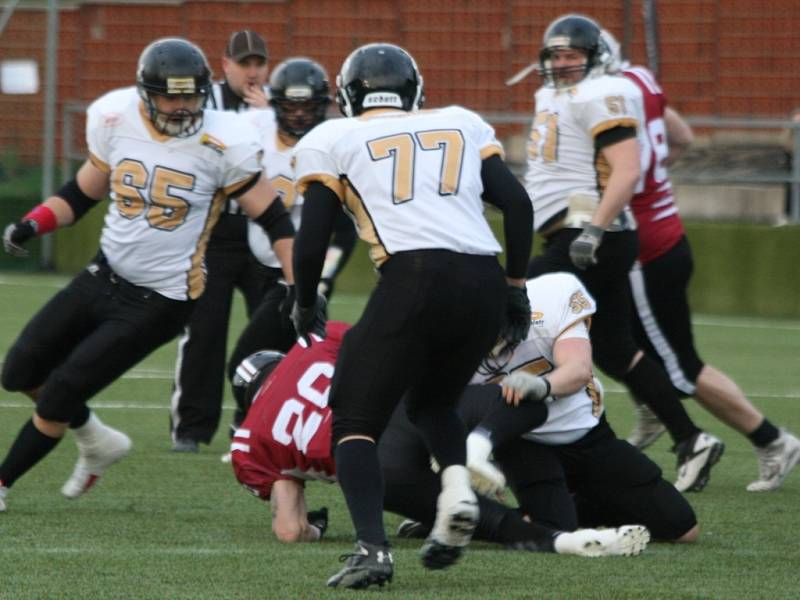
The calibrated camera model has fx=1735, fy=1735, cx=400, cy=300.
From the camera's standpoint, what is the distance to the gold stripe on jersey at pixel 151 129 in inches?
244

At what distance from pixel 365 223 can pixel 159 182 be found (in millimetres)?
1643

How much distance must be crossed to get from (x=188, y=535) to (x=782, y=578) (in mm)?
1842

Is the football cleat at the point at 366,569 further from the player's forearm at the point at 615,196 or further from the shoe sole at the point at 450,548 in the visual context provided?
the player's forearm at the point at 615,196

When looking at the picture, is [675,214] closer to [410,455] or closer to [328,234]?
[410,455]

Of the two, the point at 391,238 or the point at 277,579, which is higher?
the point at 391,238

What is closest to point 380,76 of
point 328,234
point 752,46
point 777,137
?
point 328,234

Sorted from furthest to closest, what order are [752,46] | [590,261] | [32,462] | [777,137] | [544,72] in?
[752,46] → [777,137] → [544,72] → [590,261] → [32,462]

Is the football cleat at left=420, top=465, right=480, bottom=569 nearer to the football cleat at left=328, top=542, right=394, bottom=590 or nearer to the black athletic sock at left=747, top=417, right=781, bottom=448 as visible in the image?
the football cleat at left=328, top=542, right=394, bottom=590

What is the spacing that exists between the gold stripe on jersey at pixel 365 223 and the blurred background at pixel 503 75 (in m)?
10.5

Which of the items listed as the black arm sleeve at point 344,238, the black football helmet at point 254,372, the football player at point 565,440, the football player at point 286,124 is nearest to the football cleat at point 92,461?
the black football helmet at point 254,372

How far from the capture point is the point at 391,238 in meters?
4.66

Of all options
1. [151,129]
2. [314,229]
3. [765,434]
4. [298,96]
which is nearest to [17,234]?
[151,129]

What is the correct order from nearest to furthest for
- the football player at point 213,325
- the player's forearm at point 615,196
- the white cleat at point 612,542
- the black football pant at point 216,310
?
1. the white cleat at point 612,542
2. the player's forearm at point 615,196
3. the football player at point 213,325
4. the black football pant at point 216,310

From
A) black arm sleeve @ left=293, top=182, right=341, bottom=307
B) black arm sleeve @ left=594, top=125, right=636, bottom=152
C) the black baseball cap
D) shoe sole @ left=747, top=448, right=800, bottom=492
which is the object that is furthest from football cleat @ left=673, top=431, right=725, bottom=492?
the black baseball cap
